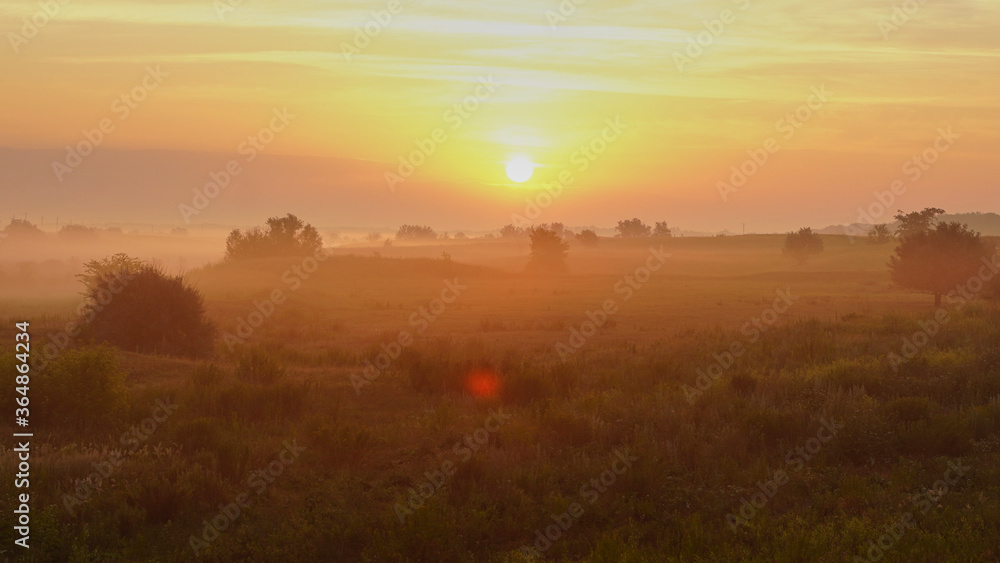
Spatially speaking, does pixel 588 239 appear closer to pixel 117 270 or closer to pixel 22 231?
pixel 117 270

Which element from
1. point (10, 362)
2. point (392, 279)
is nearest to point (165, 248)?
point (392, 279)

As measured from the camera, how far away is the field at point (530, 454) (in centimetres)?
779

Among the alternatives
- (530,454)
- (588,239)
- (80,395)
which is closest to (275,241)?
(588,239)

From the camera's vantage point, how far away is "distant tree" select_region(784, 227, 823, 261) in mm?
90062

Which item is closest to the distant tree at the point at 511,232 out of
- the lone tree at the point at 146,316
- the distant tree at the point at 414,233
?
the distant tree at the point at 414,233

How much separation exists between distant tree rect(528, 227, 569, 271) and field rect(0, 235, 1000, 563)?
56496mm

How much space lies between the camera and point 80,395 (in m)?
11.6

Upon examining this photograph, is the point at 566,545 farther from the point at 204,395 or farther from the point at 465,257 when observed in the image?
the point at 465,257

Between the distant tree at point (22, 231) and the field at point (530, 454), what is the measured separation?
153811 mm

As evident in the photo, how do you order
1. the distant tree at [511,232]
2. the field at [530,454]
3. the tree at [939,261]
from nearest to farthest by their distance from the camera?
the field at [530,454] < the tree at [939,261] < the distant tree at [511,232]

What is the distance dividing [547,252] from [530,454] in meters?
68.1

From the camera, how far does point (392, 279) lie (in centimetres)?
6066

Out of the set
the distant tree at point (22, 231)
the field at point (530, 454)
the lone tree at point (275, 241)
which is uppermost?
the distant tree at point (22, 231)

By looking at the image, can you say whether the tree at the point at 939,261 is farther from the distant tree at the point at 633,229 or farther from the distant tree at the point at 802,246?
the distant tree at the point at 633,229
